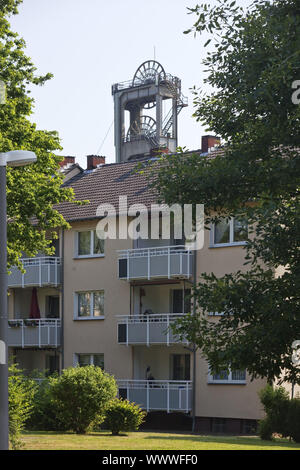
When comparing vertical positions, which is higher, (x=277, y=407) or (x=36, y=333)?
(x=36, y=333)

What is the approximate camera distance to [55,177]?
27.2 metres

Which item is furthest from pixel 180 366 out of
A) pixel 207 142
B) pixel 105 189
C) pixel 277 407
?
pixel 277 407

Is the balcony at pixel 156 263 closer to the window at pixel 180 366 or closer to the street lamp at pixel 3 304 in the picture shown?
the window at pixel 180 366

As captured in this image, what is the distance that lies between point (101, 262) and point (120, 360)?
4516 millimetres

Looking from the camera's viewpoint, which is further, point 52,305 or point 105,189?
point 52,305

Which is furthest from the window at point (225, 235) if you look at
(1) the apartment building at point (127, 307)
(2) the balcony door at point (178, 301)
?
(2) the balcony door at point (178, 301)

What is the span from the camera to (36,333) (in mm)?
39406

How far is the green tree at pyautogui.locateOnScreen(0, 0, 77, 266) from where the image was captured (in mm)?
24844

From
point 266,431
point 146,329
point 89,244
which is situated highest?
point 89,244

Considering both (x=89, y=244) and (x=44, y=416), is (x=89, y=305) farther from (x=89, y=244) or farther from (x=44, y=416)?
(x=44, y=416)

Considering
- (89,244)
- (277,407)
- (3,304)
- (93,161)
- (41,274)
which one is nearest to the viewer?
(3,304)

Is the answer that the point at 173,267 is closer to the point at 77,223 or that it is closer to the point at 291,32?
the point at 77,223

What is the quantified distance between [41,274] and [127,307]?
4.79 meters

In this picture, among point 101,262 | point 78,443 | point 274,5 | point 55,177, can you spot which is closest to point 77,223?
point 101,262
